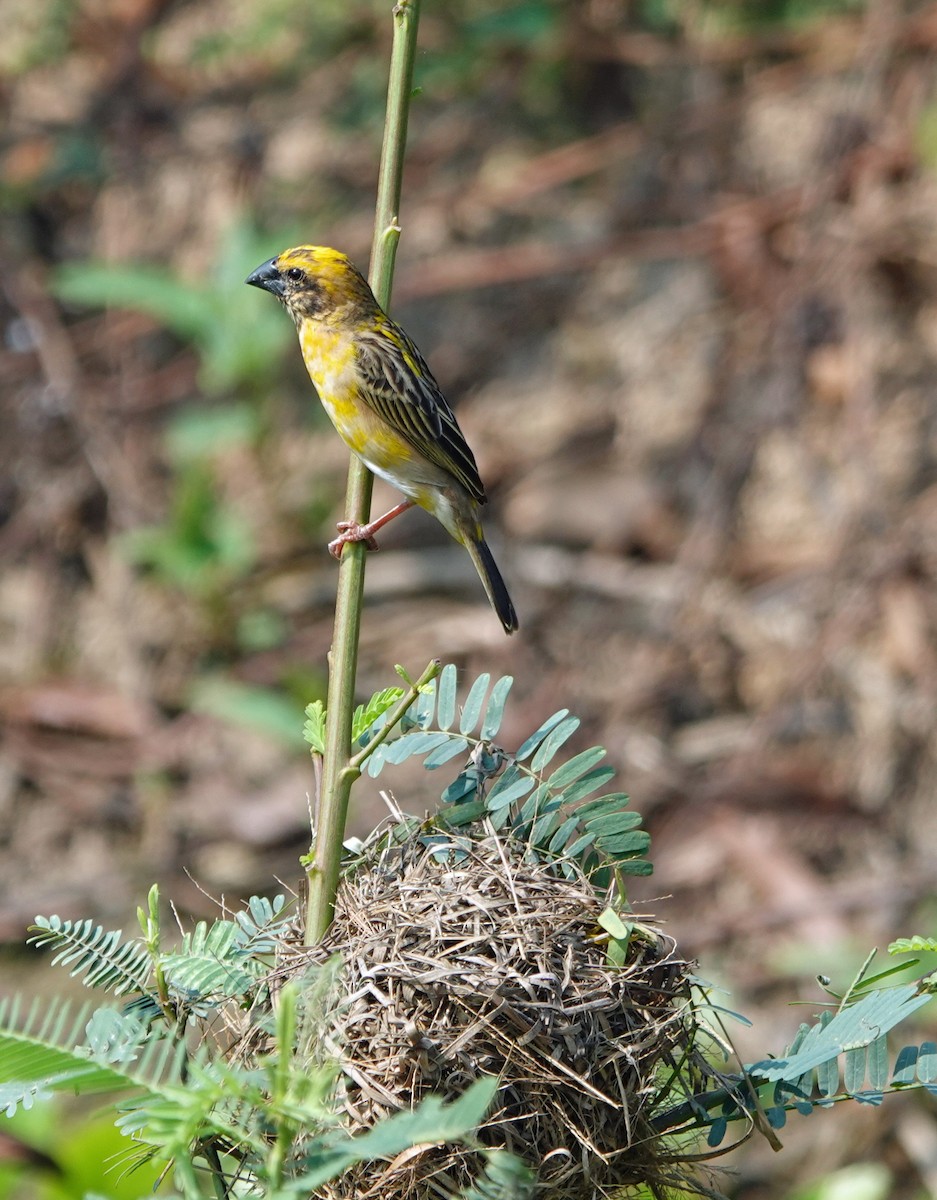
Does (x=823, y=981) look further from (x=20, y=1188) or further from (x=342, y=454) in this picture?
(x=342, y=454)

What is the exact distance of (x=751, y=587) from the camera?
689 centimetres

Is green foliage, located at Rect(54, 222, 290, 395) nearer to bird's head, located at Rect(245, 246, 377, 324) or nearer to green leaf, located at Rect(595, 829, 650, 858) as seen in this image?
bird's head, located at Rect(245, 246, 377, 324)

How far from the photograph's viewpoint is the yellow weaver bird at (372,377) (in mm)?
3561

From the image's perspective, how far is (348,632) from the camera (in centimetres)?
215

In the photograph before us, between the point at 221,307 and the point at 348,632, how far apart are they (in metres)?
5.43

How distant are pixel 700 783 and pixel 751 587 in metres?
1.04

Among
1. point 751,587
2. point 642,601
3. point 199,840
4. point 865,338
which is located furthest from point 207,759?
point 865,338

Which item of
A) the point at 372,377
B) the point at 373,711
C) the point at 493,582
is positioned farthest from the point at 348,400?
the point at 373,711

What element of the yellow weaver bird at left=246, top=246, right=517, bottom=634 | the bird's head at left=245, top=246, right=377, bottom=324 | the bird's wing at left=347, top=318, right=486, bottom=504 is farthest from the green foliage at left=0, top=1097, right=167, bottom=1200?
the bird's head at left=245, top=246, right=377, bottom=324

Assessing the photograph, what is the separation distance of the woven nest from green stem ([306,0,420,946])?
0.10 m

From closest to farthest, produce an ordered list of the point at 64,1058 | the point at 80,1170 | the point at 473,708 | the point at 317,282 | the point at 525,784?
the point at 64,1058, the point at 525,784, the point at 473,708, the point at 317,282, the point at 80,1170

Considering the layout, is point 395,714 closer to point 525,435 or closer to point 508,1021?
point 508,1021

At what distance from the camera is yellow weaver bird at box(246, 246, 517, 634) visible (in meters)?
3.56

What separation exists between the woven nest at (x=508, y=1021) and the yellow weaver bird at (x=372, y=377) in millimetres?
1512
